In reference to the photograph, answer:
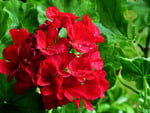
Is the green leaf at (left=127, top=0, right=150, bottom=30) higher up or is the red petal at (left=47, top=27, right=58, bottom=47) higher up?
the red petal at (left=47, top=27, right=58, bottom=47)

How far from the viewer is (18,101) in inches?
29.0

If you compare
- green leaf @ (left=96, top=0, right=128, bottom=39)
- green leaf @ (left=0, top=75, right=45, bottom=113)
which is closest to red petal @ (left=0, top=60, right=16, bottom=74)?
green leaf @ (left=0, top=75, right=45, bottom=113)

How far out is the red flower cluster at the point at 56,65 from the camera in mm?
577

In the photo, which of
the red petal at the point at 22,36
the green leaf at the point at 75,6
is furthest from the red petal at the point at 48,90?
the green leaf at the point at 75,6

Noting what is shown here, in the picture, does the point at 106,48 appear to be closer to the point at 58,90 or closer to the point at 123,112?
the point at 58,90

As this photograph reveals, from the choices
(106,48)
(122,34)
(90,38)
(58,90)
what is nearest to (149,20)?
(122,34)

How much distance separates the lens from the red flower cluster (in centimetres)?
58

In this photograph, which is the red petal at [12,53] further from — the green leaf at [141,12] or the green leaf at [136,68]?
the green leaf at [141,12]

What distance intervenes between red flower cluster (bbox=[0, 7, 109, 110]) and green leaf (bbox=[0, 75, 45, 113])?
114 mm

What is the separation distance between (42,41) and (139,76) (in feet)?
1.09

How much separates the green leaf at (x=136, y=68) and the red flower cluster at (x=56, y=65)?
13 centimetres

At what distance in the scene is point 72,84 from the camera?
0.59m

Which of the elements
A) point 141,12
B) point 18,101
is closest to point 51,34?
point 18,101

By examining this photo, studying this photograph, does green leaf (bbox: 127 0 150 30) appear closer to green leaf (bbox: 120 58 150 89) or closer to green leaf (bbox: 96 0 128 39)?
green leaf (bbox: 96 0 128 39)
